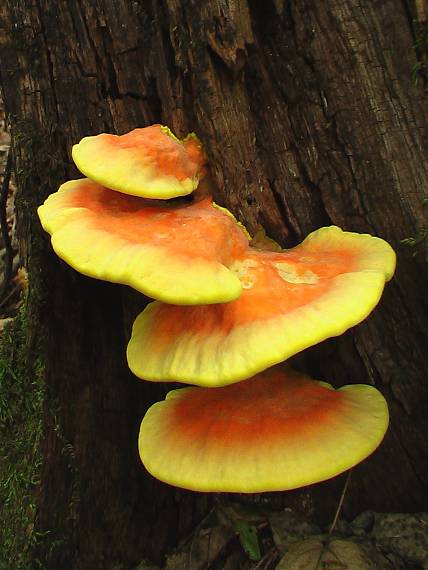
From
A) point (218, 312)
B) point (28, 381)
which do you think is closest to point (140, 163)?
point (218, 312)

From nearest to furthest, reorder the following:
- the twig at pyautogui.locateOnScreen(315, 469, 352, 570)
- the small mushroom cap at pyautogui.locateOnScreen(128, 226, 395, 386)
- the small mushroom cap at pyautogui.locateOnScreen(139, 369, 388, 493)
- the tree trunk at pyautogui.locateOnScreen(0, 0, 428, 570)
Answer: the small mushroom cap at pyautogui.locateOnScreen(128, 226, 395, 386)
the small mushroom cap at pyautogui.locateOnScreen(139, 369, 388, 493)
the tree trunk at pyautogui.locateOnScreen(0, 0, 428, 570)
the twig at pyautogui.locateOnScreen(315, 469, 352, 570)

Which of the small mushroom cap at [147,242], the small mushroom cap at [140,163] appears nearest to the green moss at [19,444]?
the small mushroom cap at [147,242]

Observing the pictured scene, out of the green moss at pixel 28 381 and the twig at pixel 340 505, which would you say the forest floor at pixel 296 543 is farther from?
the green moss at pixel 28 381

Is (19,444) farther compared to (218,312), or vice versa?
(19,444)

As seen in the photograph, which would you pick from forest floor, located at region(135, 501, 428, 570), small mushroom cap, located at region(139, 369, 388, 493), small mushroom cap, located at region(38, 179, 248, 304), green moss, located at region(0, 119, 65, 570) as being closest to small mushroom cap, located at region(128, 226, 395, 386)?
small mushroom cap, located at region(38, 179, 248, 304)

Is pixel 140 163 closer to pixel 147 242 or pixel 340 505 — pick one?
pixel 147 242

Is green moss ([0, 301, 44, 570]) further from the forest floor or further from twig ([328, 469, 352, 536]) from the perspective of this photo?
twig ([328, 469, 352, 536])

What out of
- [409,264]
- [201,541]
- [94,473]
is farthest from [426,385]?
[94,473]
